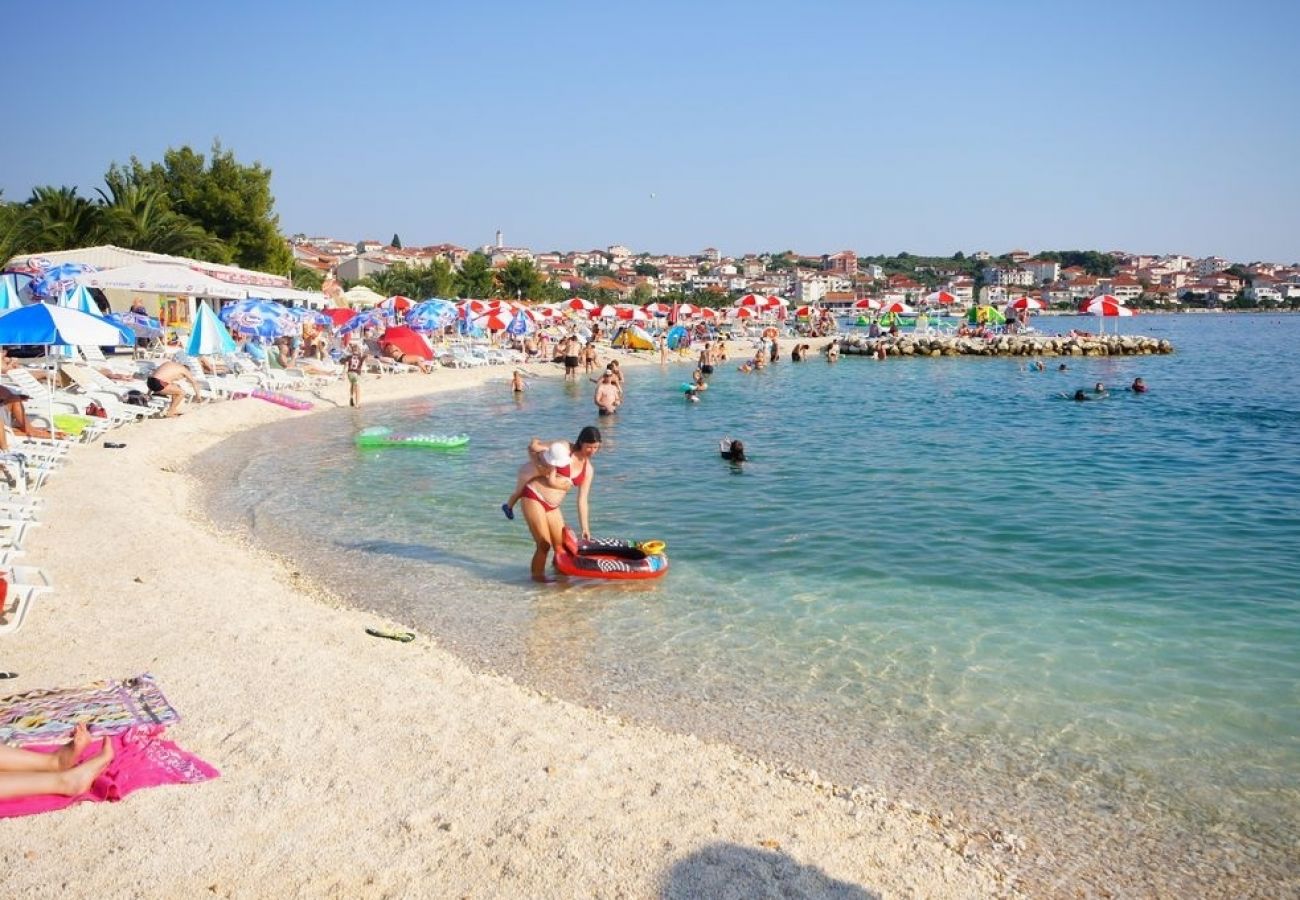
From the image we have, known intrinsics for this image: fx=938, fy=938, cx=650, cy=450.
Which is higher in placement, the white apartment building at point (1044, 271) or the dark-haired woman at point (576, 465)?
the white apartment building at point (1044, 271)

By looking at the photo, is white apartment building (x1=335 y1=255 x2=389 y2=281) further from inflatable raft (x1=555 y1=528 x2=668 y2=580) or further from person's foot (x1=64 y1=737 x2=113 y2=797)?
person's foot (x1=64 y1=737 x2=113 y2=797)

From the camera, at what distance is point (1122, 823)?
4.67 m

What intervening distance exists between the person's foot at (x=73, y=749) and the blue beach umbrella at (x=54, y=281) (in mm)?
18159

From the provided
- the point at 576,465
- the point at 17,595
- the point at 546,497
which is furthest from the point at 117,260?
the point at 576,465

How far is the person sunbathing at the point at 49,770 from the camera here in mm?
4012

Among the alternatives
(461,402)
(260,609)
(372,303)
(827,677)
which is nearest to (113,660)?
(260,609)

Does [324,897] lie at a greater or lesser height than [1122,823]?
greater

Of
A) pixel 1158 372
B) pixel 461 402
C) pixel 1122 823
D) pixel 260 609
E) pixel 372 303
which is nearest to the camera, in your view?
pixel 1122 823

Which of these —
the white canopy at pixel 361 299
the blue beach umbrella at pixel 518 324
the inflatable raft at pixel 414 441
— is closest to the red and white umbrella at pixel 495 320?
the blue beach umbrella at pixel 518 324

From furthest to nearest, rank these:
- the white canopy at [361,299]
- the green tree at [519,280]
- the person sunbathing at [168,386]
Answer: the green tree at [519,280] → the white canopy at [361,299] → the person sunbathing at [168,386]

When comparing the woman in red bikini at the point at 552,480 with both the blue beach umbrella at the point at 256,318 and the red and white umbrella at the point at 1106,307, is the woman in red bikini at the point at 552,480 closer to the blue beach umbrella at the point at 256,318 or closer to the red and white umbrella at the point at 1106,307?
the blue beach umbrella at the point at 256,318

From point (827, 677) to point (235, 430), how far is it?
15150 millimetres

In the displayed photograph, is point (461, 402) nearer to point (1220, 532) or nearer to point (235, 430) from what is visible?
point (235, 430)

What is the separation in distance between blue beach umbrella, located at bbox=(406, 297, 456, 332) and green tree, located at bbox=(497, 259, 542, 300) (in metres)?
33.7
